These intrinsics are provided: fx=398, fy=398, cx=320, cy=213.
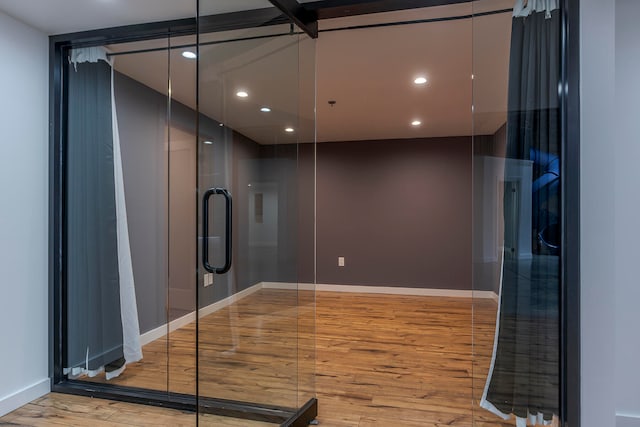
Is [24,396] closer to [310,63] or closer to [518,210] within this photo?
[310,63]

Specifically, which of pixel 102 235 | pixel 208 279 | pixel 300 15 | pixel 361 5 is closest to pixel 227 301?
pixel 208 279

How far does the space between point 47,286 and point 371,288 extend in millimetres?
4182

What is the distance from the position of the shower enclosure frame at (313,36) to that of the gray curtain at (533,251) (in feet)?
0.13

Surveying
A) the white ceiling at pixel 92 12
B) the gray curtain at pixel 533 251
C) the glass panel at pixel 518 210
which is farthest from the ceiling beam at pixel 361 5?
the white ceiling at pixel 92 12

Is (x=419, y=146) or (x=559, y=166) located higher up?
(x=419, y=146)

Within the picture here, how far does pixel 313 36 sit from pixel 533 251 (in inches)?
60.7

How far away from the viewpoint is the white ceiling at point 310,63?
5.84ft

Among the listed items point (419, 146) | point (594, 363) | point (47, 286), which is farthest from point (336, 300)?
point (594, 363)

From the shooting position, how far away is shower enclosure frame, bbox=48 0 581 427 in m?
1.65

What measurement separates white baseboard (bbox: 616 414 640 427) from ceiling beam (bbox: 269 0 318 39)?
2505 millimetres

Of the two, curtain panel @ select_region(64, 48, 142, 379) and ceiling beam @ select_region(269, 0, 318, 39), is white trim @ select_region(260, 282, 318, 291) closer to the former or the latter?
curtain panel @ select_region(64, 48, 142, 379)

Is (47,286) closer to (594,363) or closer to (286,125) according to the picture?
(286,125)

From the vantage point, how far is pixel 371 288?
229 inches

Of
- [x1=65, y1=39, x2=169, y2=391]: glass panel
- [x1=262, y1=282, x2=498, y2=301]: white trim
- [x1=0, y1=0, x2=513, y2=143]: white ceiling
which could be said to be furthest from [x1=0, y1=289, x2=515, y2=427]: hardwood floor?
[x1=262, y1=282, x2=498, y2=301]: white trim
